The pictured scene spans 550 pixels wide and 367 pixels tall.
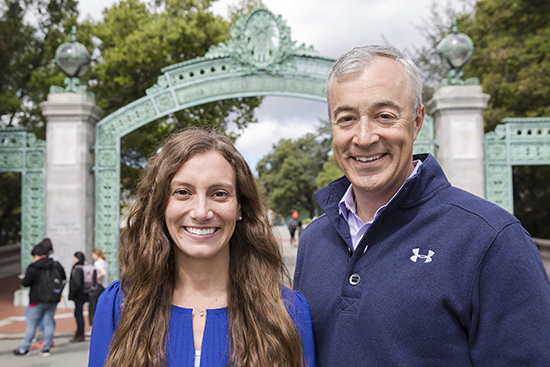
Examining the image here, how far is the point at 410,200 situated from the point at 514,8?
14.8 metres

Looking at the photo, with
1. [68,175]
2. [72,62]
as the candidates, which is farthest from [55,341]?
[72,62]

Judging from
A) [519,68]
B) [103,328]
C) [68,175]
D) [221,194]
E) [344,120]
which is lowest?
[103,328]

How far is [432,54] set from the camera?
21438 millimetres

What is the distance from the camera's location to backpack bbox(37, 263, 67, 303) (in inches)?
258

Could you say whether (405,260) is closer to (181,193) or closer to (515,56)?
(181,193)

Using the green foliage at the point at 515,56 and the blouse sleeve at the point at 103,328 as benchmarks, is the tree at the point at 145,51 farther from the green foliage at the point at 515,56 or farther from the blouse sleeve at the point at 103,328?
the blouse sleeve at the point at 103,328

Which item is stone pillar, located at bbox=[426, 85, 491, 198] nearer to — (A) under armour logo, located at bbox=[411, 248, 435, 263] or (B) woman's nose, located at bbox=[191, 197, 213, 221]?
(A) under armour logo, located at bbox=[411, 248, 435, 263]

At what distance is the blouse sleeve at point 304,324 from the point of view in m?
2.00

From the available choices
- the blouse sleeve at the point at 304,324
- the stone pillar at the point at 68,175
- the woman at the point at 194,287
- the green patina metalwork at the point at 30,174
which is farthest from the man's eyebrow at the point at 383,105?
the green patina metalwork at the point at 30,174

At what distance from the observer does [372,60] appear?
1.88 m

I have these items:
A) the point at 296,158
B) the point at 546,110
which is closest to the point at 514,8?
the point at 546,110

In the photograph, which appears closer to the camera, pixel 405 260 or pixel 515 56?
pixel 405 260

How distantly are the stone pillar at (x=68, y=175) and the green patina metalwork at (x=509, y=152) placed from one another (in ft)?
25.7

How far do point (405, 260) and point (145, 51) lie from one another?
1564cm
